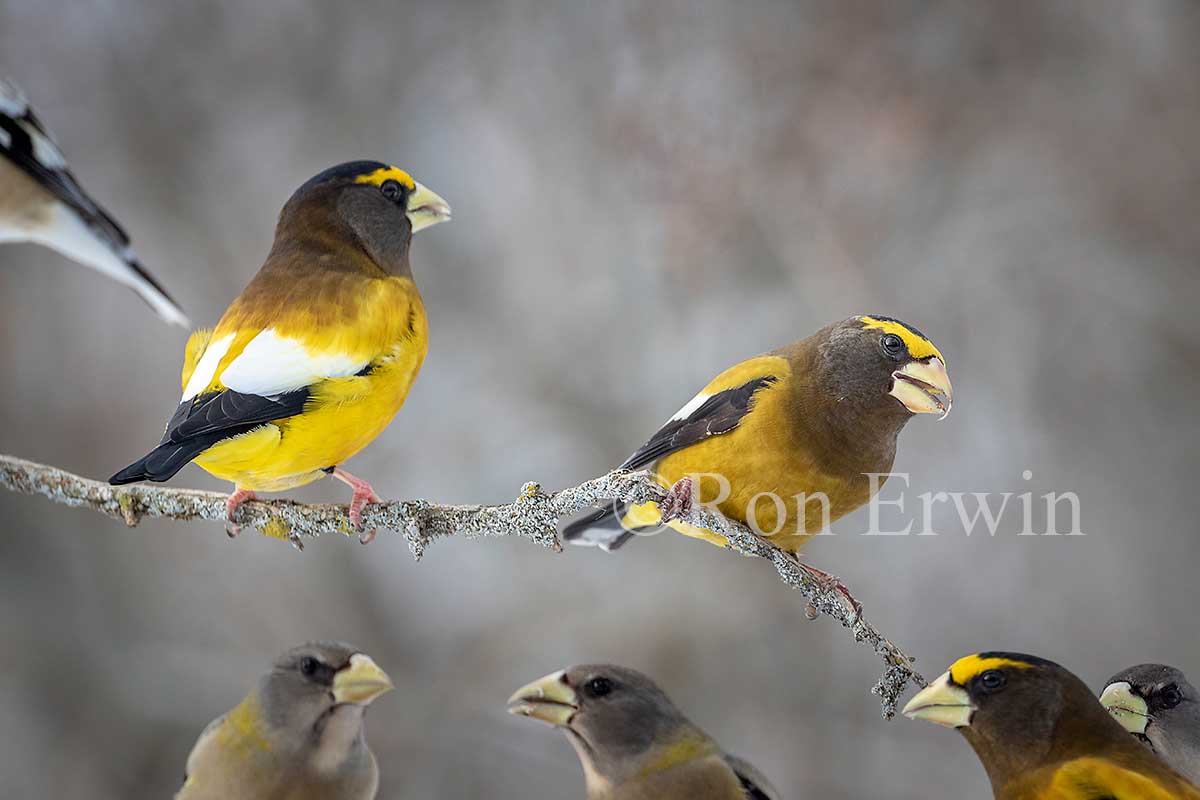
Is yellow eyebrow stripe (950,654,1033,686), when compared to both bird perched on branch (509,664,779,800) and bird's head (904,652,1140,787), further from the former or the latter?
bird perched on branch (509,664,779,800)

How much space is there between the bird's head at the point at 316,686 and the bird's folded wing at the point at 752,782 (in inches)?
14.1

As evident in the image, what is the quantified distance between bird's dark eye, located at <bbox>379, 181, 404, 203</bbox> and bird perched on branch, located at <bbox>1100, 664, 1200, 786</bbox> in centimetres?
81

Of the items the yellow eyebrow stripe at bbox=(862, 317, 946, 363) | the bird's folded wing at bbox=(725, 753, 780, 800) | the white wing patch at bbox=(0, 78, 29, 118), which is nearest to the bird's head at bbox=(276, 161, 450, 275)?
the white wing patch at bbox=(0, 78, 29, 118)

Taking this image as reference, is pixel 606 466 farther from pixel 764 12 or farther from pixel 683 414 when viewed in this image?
pixel 764 12

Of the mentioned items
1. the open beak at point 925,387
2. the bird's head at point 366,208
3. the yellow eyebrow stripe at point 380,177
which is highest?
the yellow eyebrow stripe at point 380,177

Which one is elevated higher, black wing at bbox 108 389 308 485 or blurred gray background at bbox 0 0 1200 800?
blurred gray background at bbox 0 0 1200 800

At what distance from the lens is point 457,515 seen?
94 cm

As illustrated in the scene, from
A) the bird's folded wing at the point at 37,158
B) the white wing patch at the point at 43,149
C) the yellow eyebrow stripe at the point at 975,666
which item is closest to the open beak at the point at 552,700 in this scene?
the yellow eyebrow stripe at the point at 975,666

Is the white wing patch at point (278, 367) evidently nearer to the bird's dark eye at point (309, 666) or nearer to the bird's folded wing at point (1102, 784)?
the bird's dark eye at point (309, 666)

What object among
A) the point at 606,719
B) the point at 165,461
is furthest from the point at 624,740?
the point at 165,461

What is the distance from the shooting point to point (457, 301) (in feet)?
6.95

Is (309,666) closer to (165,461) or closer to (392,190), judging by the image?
(165,461)

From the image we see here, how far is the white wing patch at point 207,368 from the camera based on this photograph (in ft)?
3.14

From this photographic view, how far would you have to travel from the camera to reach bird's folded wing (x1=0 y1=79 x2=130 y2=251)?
43.8 inches
